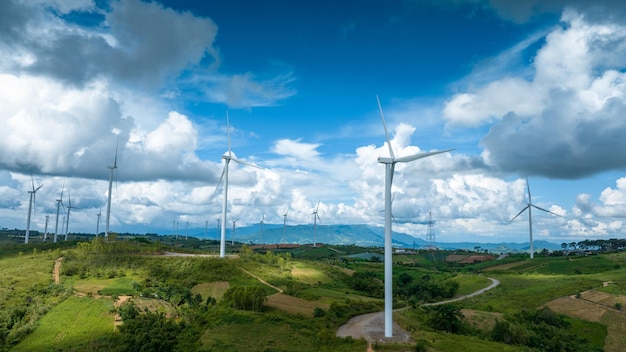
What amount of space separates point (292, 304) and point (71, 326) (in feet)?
144

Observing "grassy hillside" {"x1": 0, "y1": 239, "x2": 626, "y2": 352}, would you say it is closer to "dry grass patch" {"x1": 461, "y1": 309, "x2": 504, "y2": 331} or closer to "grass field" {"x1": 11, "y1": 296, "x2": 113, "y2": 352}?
"grass field" {"x1": 11, "y1": 296, "x2": 113, "y2": 352}

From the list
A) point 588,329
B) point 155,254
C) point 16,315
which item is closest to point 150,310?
point 16,315

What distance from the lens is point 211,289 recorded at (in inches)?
4085

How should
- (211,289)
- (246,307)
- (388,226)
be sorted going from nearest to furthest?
(388,226), (246,307), (211,289)

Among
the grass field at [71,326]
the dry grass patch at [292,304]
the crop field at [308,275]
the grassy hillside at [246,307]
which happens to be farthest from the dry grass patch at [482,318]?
the grass field at [71,326]

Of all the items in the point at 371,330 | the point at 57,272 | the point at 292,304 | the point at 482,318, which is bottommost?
the point at 482,318

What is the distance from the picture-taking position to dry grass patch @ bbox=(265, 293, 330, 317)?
8861 centimetres

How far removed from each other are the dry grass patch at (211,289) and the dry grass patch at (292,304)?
1265 centimetres

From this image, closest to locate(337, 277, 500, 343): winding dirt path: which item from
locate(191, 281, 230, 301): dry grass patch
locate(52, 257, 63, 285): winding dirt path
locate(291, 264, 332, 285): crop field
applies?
locate(191, 281, 230, 301): dry grass patch

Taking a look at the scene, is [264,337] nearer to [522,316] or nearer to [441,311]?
[441,311]

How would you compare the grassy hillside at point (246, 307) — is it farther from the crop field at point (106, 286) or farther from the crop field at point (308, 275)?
the crop field at point (308, 275)

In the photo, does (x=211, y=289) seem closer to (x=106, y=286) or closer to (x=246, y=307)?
(x=246, y=307)

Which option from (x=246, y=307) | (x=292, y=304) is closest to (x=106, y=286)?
(x=246, y=307)

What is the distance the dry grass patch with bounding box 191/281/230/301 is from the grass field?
790 inches
